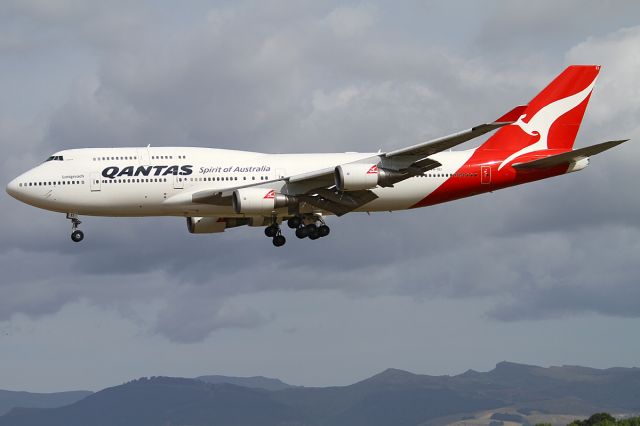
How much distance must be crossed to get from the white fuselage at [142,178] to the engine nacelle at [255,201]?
4.18 ft

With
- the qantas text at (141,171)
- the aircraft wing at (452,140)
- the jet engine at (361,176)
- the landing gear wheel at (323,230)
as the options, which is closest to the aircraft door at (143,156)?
the qantas text at (141,171)

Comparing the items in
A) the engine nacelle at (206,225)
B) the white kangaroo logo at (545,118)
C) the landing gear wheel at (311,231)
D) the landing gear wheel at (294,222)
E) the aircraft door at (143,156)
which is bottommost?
the landing gear wheel at (311,231)

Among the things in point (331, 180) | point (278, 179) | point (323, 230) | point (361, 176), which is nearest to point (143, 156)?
point (278, 179)

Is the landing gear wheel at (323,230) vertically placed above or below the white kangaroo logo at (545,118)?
below

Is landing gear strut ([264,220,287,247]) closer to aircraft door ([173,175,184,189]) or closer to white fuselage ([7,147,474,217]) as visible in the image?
white fuselage ([7,147,474,217])

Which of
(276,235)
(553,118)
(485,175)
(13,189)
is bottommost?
(276,235)

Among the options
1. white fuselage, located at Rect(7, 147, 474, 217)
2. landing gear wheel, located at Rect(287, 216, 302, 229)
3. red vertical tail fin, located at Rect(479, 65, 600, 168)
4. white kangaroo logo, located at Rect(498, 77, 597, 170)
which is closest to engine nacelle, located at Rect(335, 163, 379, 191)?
white fuselage, located at Rect(7, 147, 474, 217)

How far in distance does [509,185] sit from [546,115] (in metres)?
6.57

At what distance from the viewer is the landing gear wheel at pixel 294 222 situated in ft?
234

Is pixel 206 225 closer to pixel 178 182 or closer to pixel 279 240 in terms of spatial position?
pixel 279 240

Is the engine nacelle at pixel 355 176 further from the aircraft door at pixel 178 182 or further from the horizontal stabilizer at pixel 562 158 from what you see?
the horizontal stabilizer at pixel 562 158

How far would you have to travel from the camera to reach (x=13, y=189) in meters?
67.5

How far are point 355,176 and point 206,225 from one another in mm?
14637

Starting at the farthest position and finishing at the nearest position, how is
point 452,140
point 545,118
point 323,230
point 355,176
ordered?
1. point 545,118
2. point 323,230
3. point 355,176
4. point 452,140
